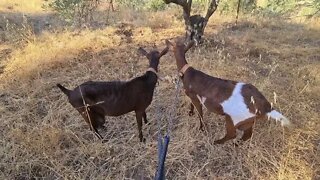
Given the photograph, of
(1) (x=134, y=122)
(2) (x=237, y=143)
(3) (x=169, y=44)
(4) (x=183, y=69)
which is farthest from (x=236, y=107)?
(1) (x=134, y=122)

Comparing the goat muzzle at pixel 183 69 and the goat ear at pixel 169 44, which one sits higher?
the goat ear at pixel 169 44

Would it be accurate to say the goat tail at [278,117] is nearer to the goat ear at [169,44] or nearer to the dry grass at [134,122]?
the dry grass at [134,122]

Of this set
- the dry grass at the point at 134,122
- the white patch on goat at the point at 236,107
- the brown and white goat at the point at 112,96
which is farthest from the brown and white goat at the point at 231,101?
the brown and white goat at the point at 112,96

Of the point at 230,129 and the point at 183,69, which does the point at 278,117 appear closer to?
the point at 230,129

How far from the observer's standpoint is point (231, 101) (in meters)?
3.45

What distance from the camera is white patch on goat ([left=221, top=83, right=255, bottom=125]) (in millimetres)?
3361

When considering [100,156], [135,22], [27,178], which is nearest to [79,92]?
[100,156]

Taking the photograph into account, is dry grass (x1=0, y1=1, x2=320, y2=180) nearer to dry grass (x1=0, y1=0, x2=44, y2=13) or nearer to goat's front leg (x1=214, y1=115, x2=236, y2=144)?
goat's front leg (x1=214, y1=115, x2=236, y2=144)

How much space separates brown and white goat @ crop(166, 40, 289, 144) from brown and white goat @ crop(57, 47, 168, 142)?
0.46 m

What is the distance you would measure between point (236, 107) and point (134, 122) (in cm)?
141

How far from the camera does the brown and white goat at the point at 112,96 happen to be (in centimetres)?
365

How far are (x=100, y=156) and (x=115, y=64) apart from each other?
→ 2.41 meters

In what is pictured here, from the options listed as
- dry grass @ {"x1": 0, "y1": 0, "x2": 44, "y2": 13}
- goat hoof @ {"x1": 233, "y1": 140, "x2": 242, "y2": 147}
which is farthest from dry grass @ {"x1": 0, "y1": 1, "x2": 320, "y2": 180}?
dry grass @ {"x1": 0, "y1": 0, "x2": 44, "y2": 13}

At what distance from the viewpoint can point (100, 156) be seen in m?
3.73
